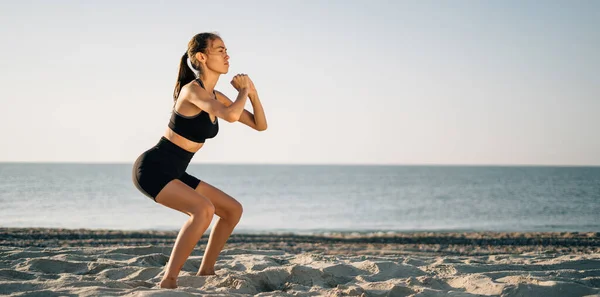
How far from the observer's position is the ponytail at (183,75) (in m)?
3.99

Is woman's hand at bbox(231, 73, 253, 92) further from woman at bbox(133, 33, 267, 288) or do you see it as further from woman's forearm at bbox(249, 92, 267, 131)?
woman's forearm at bbox(249, 92, 267, 131)

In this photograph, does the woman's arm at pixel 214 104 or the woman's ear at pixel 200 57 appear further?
the woman's ear at pixel 200 57

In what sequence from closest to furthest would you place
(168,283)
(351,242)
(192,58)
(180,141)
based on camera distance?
(168,283) → (180,141) → (192,58) → (351,242)

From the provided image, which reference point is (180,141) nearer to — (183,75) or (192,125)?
(192,125)

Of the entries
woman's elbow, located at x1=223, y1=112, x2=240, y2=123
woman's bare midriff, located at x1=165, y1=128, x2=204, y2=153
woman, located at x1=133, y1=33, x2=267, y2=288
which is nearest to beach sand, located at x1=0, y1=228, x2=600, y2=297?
woman, located at x1=133, y1=33, x2=267, y2=288

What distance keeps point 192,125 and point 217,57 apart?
1.81 ft

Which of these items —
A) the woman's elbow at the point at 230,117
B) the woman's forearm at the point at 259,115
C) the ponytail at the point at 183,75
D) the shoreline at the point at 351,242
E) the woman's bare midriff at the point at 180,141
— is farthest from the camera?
the shoreline at the point at 351,242

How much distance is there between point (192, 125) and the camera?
12.1 ft

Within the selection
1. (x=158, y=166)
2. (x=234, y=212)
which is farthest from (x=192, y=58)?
(x=234, y=212)

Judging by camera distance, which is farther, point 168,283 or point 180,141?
point 180,141

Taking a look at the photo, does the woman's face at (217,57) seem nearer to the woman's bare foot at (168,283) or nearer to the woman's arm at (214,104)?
the woman's arm at (214,104)

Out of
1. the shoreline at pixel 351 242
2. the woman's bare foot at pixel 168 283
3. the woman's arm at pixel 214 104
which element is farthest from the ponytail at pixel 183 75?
the shoreline at pixel 351 242

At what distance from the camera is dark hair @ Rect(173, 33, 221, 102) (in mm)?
3822

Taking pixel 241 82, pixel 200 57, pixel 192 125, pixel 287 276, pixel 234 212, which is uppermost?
pixel 200 57
